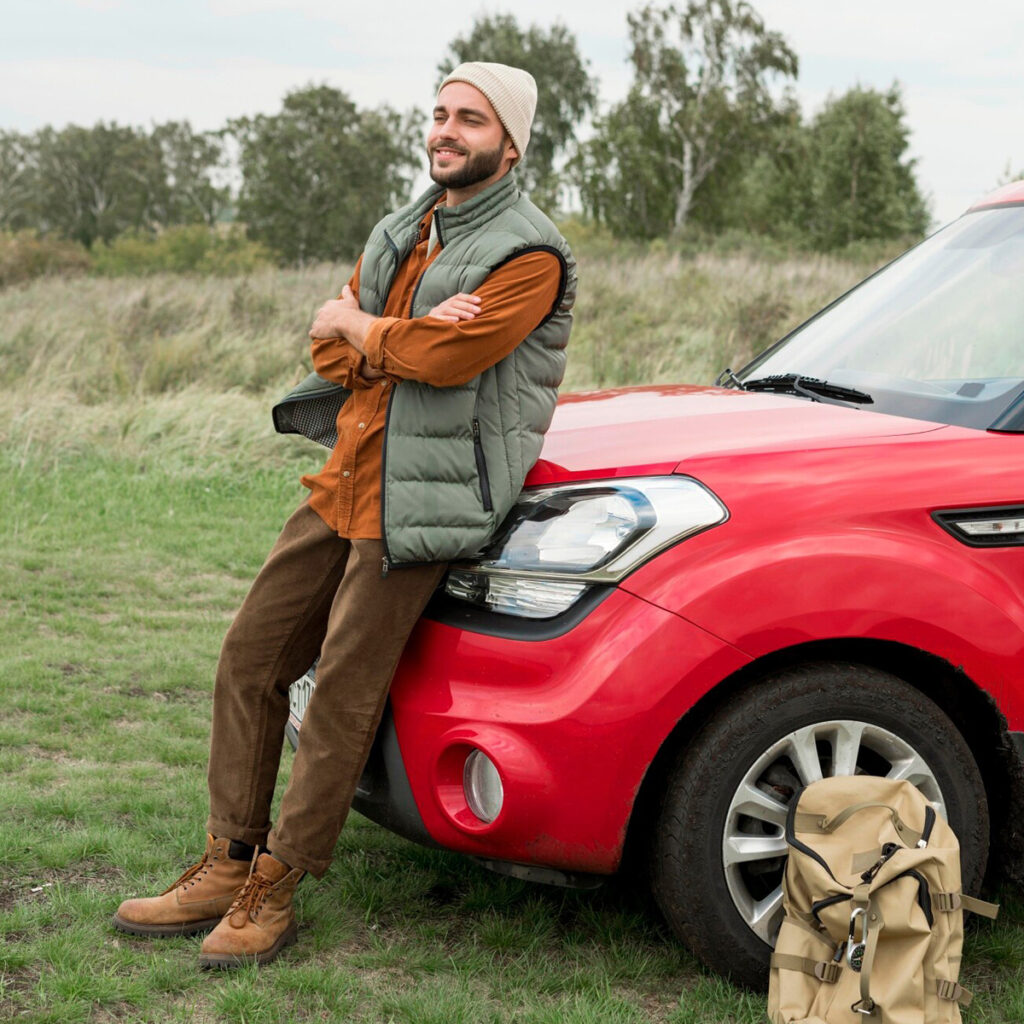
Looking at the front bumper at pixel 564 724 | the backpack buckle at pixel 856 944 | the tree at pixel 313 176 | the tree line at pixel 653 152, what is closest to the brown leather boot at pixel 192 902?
the front bumper at pixel 564 724

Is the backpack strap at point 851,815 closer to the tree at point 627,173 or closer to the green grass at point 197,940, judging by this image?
the green grass at point 197,940

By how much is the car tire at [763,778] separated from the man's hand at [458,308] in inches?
38.8

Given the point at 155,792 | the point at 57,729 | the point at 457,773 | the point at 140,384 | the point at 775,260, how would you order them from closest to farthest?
the point at 457,773 → the point at 155,792 → the point at 57,729 → the point at 140,384 → the point at 775,260

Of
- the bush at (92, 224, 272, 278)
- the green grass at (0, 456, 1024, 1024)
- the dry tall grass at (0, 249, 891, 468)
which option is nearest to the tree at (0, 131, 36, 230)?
the bush at (92, 224, 272, 278)

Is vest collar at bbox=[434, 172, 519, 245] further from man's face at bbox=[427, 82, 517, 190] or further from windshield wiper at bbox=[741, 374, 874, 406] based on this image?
windshield wiper at bbox=[741, 374, 874, 406]

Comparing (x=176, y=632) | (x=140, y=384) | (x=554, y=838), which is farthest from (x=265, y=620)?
(x=140, y=384)

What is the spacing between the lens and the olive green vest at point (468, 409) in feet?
9.21

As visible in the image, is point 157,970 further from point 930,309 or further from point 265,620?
point 930,309

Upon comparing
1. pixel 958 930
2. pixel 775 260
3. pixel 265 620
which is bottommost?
pixel 958 930

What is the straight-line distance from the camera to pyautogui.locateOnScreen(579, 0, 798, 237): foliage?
44.3 m

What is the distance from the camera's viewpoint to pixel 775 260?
22.3 meters

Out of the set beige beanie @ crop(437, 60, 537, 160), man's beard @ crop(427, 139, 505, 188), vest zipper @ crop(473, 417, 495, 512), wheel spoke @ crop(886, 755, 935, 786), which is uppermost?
beige beanie @ crop(437, 60, 537, 160)

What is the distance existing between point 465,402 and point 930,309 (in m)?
1.50

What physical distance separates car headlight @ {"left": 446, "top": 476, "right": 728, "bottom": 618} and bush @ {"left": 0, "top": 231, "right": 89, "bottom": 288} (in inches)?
822
